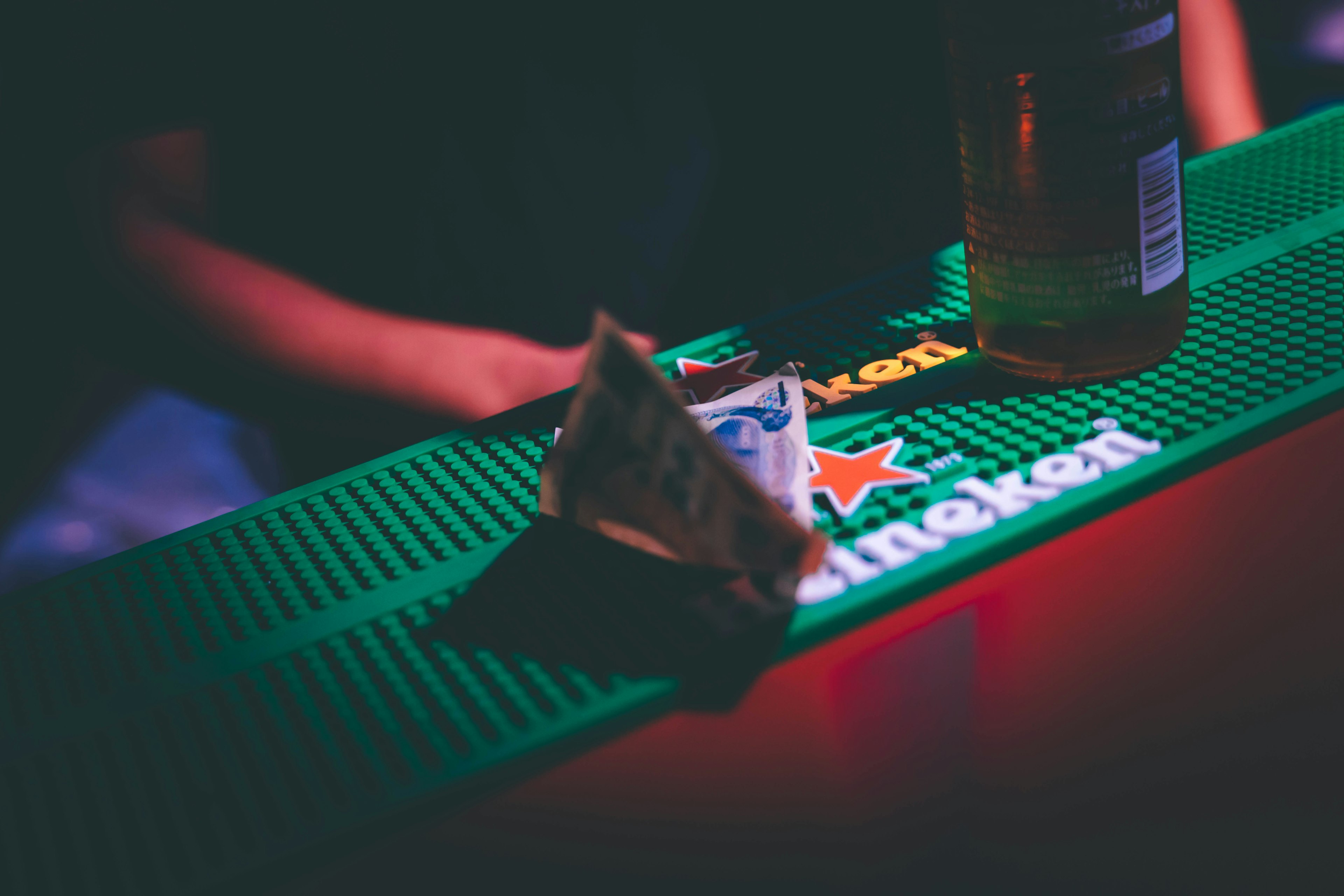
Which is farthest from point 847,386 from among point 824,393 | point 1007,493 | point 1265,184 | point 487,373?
point 487,373

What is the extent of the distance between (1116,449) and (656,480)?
0.23 metres

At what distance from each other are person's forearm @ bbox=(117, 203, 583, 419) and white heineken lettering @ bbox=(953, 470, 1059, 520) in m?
0.65

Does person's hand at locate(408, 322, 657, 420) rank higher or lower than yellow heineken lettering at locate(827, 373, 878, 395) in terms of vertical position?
lower

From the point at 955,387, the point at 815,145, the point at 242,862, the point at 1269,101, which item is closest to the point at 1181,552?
the point at 955,387

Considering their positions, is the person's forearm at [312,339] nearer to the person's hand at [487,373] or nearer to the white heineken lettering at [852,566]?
the person's hand at [487,373]

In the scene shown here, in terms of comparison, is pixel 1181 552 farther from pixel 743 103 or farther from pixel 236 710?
pixel 743 103

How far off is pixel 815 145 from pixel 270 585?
0.86 metres

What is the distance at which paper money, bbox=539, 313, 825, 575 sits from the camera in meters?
0.36

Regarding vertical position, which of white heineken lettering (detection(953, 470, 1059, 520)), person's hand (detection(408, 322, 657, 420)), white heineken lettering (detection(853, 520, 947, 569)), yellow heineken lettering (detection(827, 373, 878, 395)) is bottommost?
person's hand (detection(408, 322, 657, 420))

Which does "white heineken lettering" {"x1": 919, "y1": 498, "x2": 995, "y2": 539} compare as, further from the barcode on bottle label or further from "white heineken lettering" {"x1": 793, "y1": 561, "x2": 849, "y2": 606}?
the barcode on bottle label

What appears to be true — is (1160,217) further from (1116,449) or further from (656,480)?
(656,480)

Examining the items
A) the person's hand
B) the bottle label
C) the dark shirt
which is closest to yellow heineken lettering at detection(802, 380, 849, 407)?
the bottle label

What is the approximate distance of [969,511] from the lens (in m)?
0.41

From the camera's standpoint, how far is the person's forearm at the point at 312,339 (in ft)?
3.34
